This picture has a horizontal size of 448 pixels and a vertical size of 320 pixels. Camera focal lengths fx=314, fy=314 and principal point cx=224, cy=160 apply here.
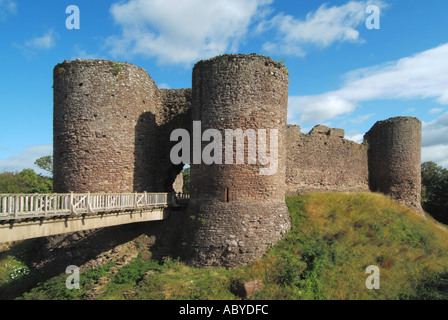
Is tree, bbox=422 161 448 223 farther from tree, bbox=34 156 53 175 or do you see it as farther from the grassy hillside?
tree, bbox=34 156 53 175

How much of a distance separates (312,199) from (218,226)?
273 inches

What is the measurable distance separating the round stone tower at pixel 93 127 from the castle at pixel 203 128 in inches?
1.9

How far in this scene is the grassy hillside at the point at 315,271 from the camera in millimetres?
10922

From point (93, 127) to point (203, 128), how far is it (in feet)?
18.3

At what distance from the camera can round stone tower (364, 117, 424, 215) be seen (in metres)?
23.2

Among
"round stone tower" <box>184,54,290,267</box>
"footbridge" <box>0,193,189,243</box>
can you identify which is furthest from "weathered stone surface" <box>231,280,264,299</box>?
"footbridge" <box>0,193,189,243</box>

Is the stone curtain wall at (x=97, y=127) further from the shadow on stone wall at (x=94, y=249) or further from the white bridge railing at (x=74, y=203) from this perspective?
the shadow on stone wall at (x=94, y=249)

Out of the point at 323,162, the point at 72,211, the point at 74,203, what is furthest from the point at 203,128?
the point at 323,162

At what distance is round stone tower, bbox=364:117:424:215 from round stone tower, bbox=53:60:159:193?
60.1 ft

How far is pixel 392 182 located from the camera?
2330 centimetres

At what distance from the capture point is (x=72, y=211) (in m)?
10.4

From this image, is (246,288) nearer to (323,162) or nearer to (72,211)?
A: (72,211)

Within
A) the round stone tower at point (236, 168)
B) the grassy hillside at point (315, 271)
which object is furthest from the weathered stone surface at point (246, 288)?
the round stone tower at point (236, 168)
